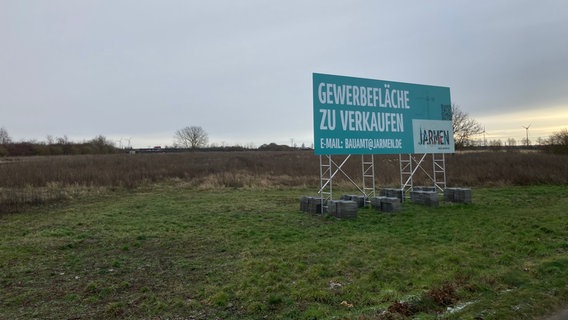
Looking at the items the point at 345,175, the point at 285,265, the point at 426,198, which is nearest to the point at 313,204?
the point at 345,175

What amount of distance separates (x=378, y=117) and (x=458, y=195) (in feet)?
15.6

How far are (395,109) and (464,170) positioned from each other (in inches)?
615

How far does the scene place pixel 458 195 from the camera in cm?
1567

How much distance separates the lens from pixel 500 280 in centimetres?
565

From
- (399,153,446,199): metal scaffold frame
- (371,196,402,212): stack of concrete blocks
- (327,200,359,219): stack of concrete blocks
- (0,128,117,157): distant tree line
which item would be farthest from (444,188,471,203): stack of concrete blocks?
(0,128,117,157): distant tree line

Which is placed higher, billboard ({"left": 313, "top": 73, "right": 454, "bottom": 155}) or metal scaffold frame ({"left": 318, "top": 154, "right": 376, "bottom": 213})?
billboard ({"left": 313, "top": 73, "right": 454, "bottom": 155})

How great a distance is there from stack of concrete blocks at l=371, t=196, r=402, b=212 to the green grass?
52 centimetres

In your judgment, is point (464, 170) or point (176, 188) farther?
point (464, 170)

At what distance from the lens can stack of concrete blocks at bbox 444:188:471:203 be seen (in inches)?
610

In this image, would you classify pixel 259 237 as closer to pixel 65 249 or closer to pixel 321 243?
pixel 321 243

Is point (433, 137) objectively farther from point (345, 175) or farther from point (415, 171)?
point (415, 171)

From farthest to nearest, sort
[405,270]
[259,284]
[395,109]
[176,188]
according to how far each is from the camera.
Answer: [176,188], [395,109], [405,270], [259,284]

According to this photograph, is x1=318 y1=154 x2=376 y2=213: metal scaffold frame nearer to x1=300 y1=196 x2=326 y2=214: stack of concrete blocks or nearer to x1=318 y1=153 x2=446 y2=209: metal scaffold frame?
x1=318 y1=153 x2=446 y2=209: metal scaffold frame

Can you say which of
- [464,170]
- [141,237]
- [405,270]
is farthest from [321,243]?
[464,170]
